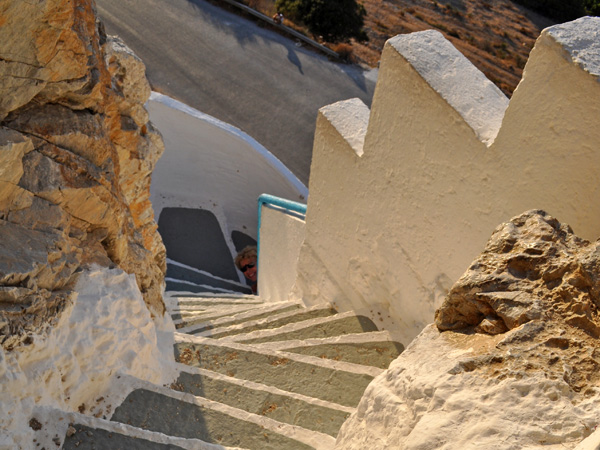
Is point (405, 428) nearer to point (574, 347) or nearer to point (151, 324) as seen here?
point (574, 347)

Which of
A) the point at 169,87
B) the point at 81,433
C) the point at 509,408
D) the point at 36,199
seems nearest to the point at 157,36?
the point at 169,87

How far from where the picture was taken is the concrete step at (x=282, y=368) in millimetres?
4043

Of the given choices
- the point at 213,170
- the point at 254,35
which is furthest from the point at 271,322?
the point at 254,35

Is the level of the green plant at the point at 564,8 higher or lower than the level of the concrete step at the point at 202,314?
higher

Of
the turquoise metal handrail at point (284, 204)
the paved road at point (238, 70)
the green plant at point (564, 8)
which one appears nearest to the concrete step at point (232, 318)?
the turquoise metal handrail at point (284, 204)

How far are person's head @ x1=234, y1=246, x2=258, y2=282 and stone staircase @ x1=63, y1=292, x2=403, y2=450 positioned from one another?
3645 mm

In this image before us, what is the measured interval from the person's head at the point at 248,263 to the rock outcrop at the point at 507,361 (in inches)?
260

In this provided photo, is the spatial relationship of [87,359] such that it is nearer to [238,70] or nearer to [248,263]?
[248,263]

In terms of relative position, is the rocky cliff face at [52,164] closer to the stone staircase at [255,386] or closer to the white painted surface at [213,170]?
the stone staircase at [255,386]

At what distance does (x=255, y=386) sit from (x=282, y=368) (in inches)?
12.5

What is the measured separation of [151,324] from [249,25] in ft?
41.4

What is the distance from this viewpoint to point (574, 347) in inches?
84.9

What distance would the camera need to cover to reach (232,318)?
5371mm

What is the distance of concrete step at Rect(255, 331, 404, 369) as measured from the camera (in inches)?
174
